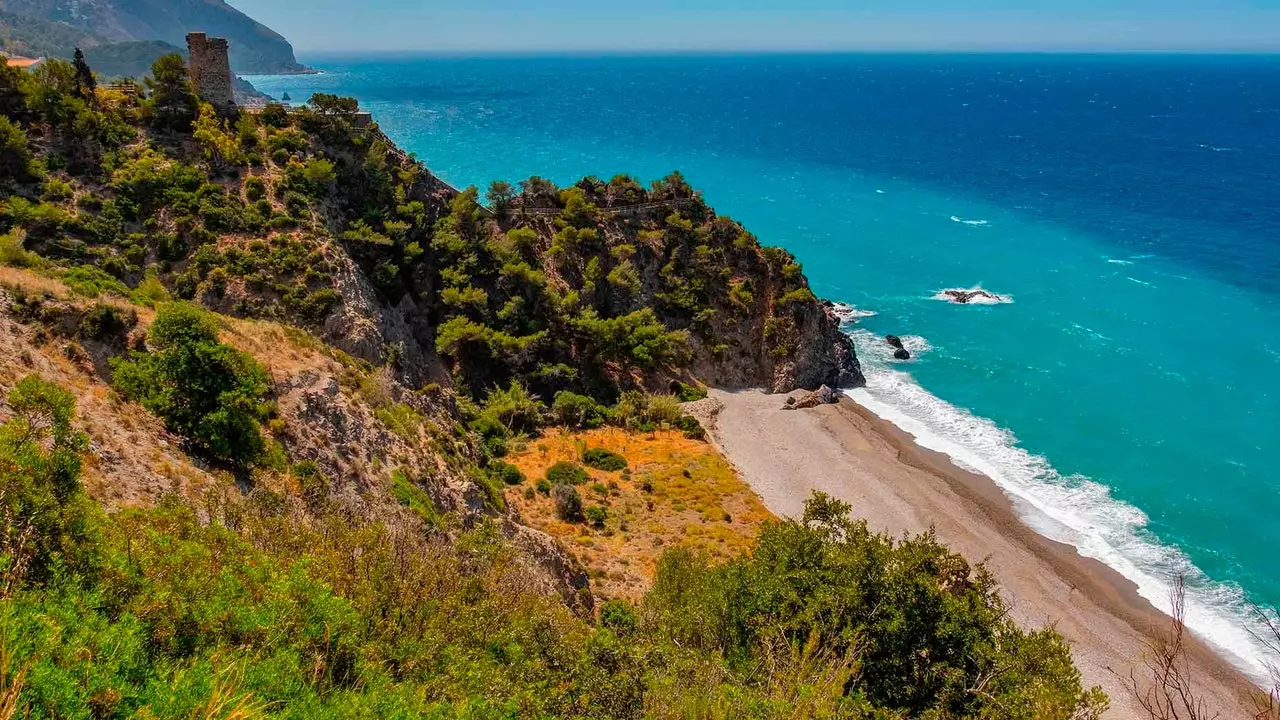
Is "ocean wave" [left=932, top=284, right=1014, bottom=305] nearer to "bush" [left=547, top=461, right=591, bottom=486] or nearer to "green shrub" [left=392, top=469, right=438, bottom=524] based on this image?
"bush" [left=547, top=461, right=591, bottom=486]

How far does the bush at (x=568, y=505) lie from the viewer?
116 ft

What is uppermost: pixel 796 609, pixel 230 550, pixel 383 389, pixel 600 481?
pixel 230 550

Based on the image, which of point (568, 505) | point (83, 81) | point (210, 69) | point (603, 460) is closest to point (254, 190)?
point (210, 69)

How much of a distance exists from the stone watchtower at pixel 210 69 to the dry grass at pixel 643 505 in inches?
1237

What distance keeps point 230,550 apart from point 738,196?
107 meters

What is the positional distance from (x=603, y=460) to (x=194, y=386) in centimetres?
2429

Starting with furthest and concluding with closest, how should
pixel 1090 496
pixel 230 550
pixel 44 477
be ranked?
1. pixel 1090 496
2. pixel 230 550
3. pixel 44 477

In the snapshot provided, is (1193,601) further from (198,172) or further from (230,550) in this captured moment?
(198,172)

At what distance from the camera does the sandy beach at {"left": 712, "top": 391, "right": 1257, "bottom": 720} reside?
32.3 m

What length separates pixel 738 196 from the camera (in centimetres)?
11344

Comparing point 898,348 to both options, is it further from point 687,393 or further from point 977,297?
point 687,393

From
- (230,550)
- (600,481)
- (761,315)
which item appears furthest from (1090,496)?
(230,550)

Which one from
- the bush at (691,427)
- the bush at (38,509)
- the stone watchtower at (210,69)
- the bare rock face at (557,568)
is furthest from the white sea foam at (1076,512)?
the stone watchtower at (210,69)

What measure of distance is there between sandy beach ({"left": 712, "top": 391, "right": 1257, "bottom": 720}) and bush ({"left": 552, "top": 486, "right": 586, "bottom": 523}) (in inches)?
486
